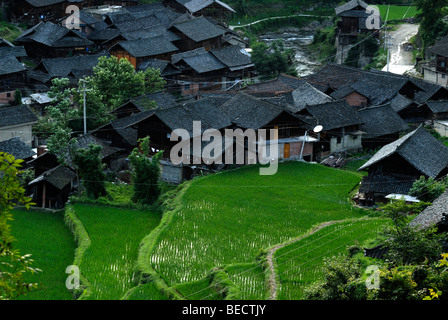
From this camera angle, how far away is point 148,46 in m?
49.9

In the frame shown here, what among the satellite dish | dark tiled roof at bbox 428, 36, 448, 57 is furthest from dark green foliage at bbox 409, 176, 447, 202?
dark tiled roof at bbox 428, 36, 448, 57

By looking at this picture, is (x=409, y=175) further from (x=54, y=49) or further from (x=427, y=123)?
(x=54, y=49)

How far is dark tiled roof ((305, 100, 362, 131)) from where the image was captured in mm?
35969

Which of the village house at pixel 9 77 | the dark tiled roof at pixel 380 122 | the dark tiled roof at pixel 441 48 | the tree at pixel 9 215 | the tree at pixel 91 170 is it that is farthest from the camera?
the dark tiled roof at pixel 441 48

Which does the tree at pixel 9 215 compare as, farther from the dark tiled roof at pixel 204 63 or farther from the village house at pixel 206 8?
the village house at pixel 206 8

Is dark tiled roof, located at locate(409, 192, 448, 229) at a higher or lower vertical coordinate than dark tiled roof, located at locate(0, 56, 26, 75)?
higher

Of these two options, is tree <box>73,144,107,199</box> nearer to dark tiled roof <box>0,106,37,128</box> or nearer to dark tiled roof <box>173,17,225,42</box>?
dark tiled roof <box>0,106,37,128</box>

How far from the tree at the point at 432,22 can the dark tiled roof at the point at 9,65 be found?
27614 mm

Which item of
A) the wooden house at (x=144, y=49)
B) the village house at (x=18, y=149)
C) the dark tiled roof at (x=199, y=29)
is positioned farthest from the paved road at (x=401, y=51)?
the village house at (x=18, y=149)

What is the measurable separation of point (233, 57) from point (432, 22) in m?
14.6

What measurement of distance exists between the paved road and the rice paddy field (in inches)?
801

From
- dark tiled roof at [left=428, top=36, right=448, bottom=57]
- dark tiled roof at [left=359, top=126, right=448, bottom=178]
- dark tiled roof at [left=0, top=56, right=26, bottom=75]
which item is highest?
dark tiled roof at [left=359, top=126, right=448, bottom=178]

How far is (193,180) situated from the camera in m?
30.7

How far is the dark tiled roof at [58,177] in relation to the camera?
29234 mm
